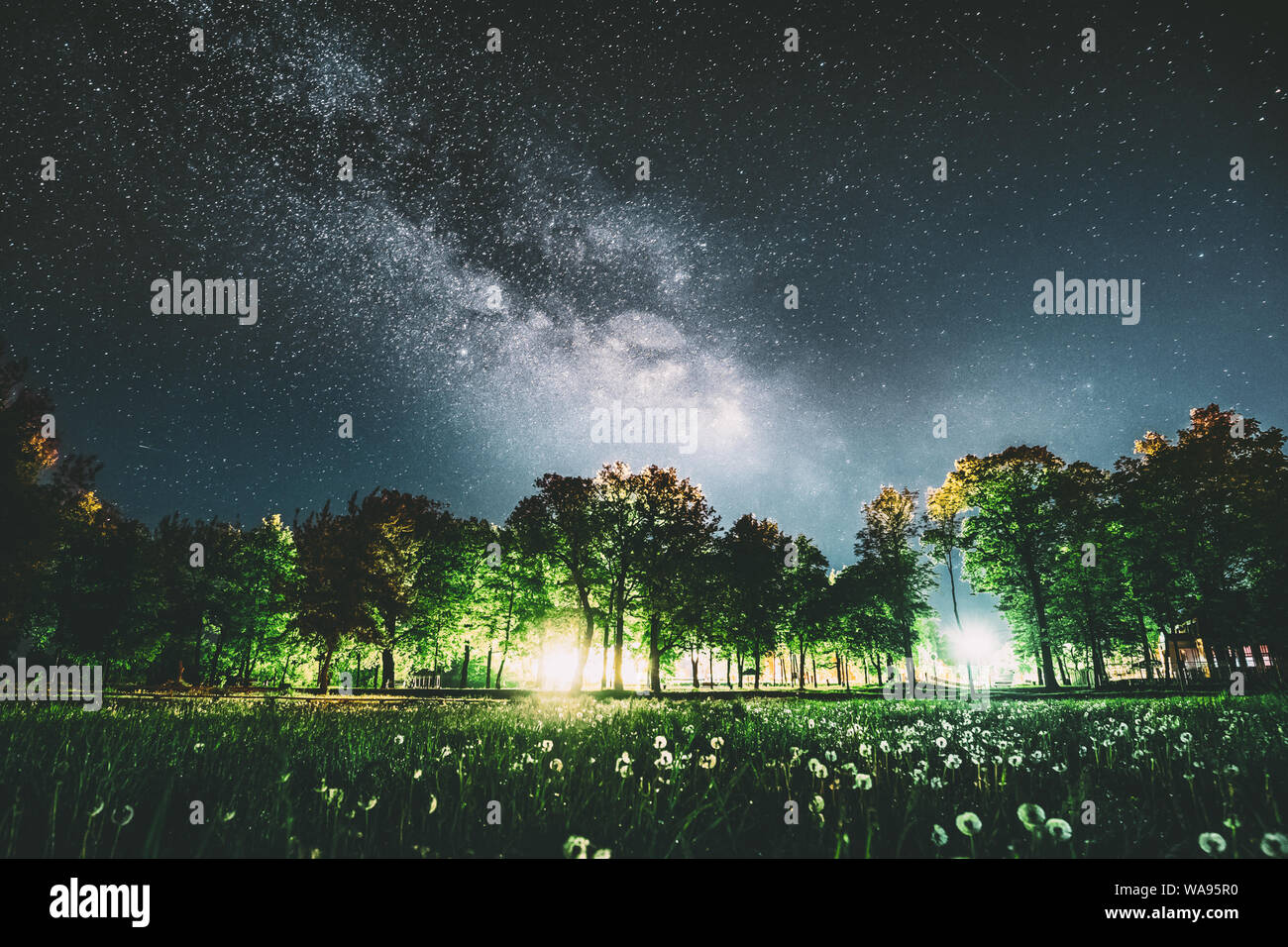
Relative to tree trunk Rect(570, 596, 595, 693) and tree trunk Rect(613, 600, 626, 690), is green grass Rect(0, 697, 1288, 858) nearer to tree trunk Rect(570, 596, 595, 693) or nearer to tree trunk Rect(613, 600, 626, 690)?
tree trunk Rect(613, 600, 626, 690)

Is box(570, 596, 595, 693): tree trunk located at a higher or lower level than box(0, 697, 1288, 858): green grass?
lower

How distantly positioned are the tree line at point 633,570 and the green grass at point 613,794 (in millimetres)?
21821

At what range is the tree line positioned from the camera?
22891 millimetres

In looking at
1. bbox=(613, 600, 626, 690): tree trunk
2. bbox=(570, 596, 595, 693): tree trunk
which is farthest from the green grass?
bbox=(570, 596, 595, 693): tree trunk

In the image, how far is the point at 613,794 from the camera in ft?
9.87

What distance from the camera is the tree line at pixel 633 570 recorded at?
22.9m

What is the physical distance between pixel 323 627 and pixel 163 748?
27064 millimetres

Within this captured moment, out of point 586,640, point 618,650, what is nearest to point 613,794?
point 618,650

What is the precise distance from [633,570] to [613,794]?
29308mm

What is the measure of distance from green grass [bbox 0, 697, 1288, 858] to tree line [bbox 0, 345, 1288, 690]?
2182 cm

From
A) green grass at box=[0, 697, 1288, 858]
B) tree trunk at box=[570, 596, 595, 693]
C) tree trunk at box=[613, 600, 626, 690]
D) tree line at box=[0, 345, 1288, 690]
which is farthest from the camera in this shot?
tree trunk at box=[570, 596, 595, 693]

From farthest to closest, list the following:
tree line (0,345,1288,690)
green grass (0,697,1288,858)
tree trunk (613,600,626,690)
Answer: tree trunk (613,600,626,690), tree line (0,345,1288,690), green grass (0,697,1288,858)

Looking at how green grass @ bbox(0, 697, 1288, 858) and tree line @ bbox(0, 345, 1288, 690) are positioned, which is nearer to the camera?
green grass @ bbox(0, 697, 1288, 858)
